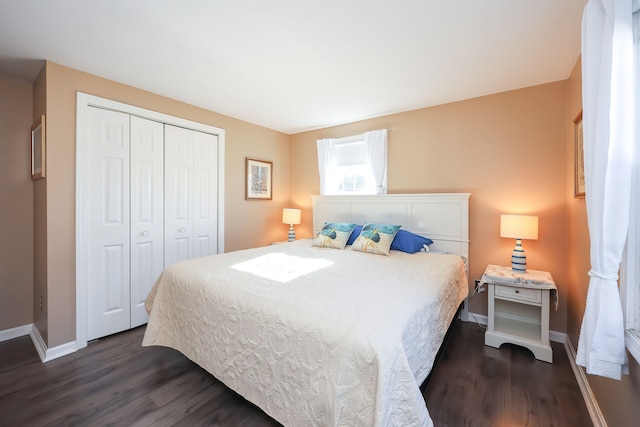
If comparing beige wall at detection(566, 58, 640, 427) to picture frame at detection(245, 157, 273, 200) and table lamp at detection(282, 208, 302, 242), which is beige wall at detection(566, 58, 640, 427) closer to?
table lamp at detection(282, 208, 302, 242)

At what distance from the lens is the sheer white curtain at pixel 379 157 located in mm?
Answer: 3432

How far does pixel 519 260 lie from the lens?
2416mm

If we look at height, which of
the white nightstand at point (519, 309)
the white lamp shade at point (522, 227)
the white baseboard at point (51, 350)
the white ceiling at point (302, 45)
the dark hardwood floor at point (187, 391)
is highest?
the white ceiling at point (302, 45)

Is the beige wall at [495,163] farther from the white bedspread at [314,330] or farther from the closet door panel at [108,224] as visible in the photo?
the closet door panel at [108,224]

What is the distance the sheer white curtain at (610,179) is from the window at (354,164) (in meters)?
2.34

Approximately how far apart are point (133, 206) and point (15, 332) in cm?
159

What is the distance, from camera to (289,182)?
4.51m

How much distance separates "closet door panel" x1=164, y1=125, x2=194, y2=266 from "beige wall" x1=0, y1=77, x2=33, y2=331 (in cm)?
119

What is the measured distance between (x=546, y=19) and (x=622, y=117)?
3.52ft

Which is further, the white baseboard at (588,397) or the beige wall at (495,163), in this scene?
the beige wall at (495,163)

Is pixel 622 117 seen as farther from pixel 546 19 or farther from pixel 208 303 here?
pixel 208 303

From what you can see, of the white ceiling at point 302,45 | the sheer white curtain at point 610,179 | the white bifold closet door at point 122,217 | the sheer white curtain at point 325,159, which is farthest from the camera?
the sheer white curtain at point 325,159

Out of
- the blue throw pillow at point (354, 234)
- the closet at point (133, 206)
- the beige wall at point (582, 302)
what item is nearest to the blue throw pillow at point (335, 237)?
the blue throw pillow at point (354, 234)

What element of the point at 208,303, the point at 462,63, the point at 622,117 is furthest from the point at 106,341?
the point at 462,63
